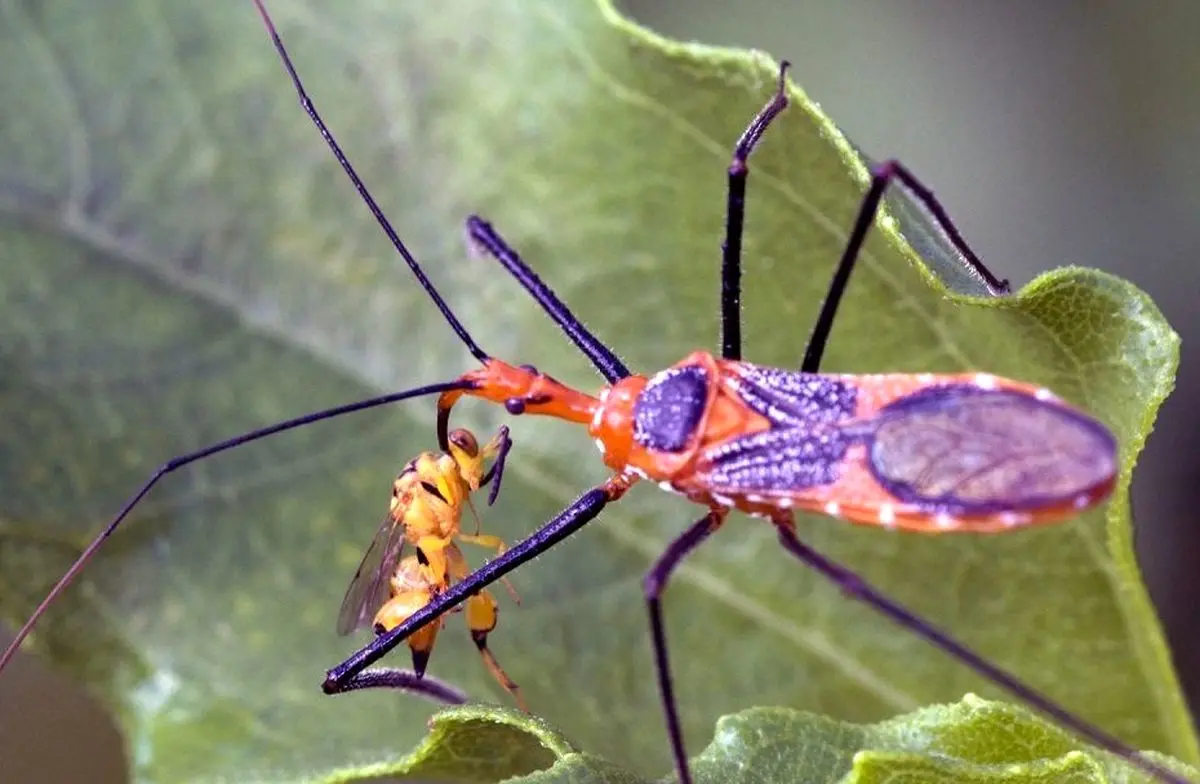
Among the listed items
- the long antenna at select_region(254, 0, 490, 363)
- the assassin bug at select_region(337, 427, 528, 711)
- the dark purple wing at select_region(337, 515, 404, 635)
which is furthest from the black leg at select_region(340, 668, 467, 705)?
the long antenna at select_region(254, 0, 490, 363)

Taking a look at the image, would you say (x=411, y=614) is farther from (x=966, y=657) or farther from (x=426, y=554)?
(x=966, y=657)

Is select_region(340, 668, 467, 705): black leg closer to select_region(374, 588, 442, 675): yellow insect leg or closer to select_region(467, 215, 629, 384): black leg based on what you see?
select_region(374, 588, 442, 675): yellow insect leg

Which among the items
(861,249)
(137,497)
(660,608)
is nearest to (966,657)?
(660,608)

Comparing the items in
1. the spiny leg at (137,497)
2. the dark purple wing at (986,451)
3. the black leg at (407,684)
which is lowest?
the dark purple wing at (986,451)

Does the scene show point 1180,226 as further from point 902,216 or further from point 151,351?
point 151,351

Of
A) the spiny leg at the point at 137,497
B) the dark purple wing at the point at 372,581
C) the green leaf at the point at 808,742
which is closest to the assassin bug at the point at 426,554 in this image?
the dark purple wing at the point at 372,581

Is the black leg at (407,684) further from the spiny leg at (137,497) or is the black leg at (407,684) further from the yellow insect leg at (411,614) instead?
the spiny leg at (137,497)

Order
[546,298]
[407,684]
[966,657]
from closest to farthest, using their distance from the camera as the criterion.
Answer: [966,657] → [407,684] → [546,298]
